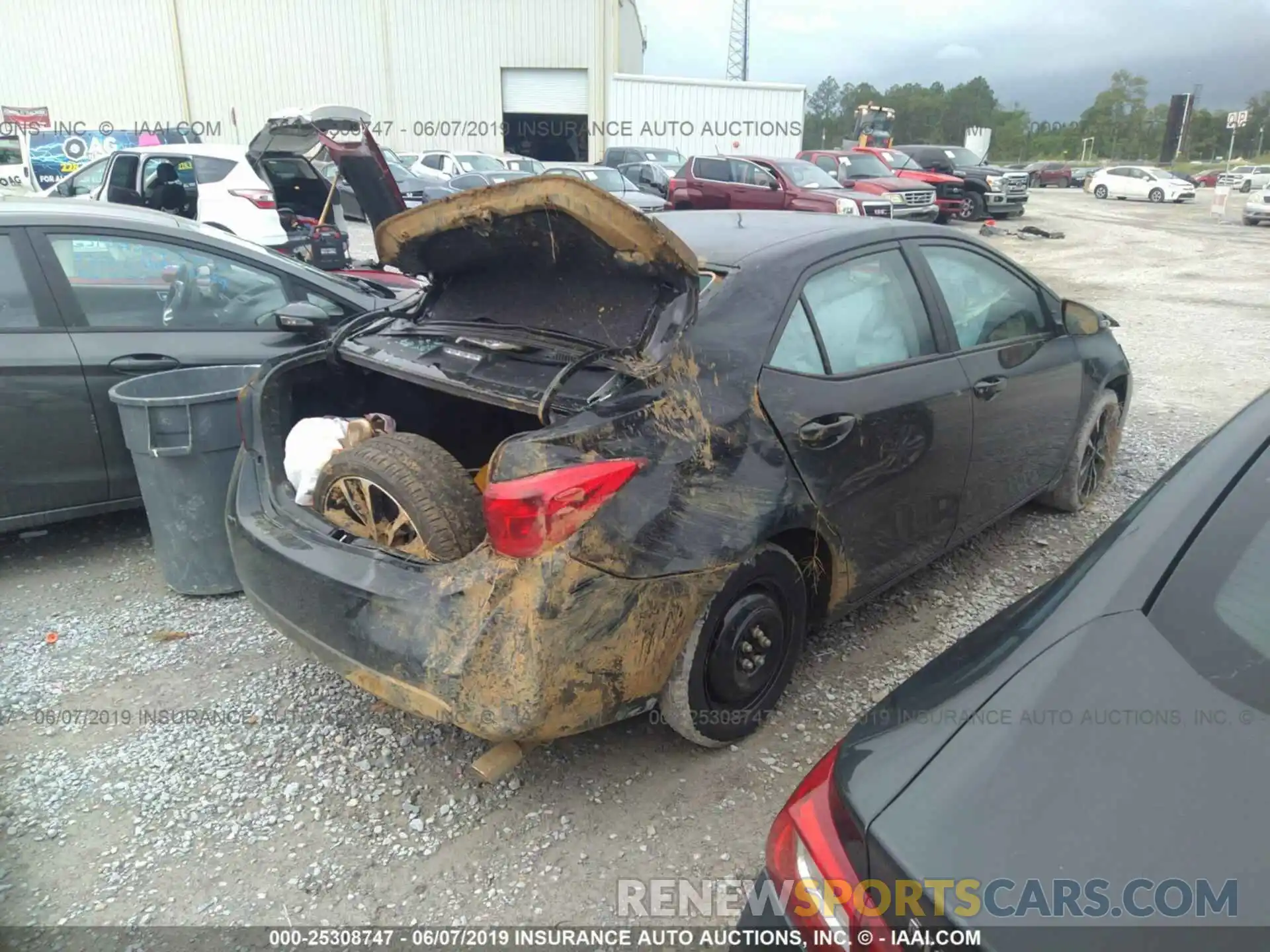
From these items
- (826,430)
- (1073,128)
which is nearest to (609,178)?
(826,430)

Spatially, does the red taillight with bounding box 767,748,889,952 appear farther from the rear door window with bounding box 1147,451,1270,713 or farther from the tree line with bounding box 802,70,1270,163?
the tree line with bounding box 802,70,1270,163

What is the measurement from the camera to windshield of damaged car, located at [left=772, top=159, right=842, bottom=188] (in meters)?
16.8

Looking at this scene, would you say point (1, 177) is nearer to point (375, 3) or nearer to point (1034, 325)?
point (375, 3)

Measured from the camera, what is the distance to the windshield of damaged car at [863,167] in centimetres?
2023

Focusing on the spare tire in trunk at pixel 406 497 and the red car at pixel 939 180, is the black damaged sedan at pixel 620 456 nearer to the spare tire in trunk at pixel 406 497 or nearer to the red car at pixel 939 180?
the spare tire in trunk at pixel 406 497

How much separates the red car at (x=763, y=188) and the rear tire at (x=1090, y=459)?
1167 cm

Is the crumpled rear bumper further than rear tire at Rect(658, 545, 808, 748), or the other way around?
rear tire at Rect(658, 545, 808, 748)

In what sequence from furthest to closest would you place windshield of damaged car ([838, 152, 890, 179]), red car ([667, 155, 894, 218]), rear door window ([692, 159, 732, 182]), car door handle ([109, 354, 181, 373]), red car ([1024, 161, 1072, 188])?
red car ([1024, 161, 1072, 188]), windshield of damaged car ([838, 152, 890, 179]), rear door window ([692, 159, 732, 182]), red car ([667, 155, 894, 218]), car door handle ([109, 354, 181, 373])

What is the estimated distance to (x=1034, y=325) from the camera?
13.0ft

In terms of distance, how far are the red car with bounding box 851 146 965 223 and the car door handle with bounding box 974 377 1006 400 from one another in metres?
19.5

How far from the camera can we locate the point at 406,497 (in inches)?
99.2

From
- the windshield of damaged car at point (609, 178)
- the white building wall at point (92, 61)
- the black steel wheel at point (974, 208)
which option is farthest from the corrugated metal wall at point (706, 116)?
the white building wall at point (92, 61)

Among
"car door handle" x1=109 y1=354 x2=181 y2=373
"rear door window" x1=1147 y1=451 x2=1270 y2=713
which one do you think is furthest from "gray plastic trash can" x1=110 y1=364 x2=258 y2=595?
"rear door window" x1=1147 y1=451 x2=1270 y2=713

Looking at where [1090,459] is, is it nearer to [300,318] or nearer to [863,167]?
[300,318]
